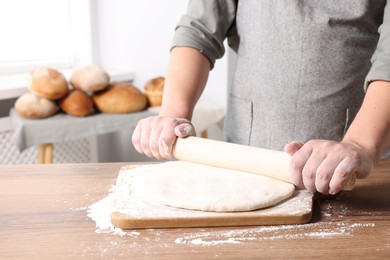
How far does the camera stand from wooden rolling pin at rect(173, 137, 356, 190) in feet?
3.21

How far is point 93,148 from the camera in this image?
2.84 metres

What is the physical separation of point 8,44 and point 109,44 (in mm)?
500

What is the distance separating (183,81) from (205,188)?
358 millimetres

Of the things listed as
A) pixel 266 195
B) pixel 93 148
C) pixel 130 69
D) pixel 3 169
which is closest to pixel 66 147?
pixel 93 148

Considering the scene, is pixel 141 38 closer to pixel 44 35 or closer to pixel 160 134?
pixel 44 35

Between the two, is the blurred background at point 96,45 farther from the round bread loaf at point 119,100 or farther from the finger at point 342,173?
the finger at point 342,173

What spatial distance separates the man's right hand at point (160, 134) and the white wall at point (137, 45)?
1570mm

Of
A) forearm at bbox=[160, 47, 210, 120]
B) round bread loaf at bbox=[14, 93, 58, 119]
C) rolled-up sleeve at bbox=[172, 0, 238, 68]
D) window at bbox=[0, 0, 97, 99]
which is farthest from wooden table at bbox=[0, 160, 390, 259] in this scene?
window at bbox=[0, 0, 97, 99]

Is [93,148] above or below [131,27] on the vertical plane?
below

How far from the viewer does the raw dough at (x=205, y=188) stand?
0.91 m

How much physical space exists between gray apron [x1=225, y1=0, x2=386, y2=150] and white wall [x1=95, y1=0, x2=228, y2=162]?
4.16ft

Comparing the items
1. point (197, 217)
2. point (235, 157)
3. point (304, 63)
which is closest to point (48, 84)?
point (304, 63)

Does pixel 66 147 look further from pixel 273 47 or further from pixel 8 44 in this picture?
pixel 273 47

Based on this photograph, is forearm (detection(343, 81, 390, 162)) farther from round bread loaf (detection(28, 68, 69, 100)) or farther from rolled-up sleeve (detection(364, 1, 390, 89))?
round bread loaf (detection(28, 68, 69, 100))
